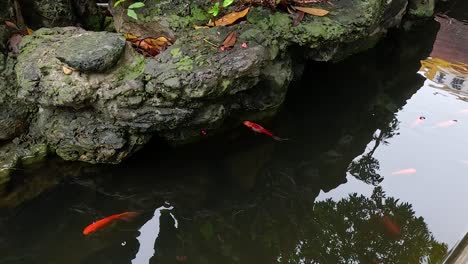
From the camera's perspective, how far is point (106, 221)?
3715mm

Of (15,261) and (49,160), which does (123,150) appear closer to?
(49,160)

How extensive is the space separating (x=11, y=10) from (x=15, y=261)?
2.27 metres

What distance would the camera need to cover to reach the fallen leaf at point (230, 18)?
420 cm

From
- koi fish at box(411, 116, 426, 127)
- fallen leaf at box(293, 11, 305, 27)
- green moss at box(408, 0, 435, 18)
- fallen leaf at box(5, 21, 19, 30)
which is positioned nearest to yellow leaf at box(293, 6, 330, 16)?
fallen leaf at box(293, 11, 305, 27)

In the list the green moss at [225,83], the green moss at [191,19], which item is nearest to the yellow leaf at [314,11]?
the green moss at [191,19]

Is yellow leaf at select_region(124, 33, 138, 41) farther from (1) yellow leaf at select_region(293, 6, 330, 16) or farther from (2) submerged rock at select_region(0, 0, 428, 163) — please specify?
(1) yellow leaf at select_region(293, 6, 330, 16)

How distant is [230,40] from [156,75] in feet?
2.32

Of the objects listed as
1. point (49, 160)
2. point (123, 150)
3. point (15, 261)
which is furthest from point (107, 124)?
point (15, 261)

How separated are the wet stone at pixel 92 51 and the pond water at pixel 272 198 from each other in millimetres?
1055

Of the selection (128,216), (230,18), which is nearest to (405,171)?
(230,18)

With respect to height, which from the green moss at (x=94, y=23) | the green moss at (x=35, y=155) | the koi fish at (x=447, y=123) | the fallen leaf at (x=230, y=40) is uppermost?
the fallen leaf at (x=230, y=40)

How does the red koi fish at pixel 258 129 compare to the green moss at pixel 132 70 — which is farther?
the red koi fish at pixel 258 129

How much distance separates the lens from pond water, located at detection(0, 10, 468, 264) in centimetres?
358

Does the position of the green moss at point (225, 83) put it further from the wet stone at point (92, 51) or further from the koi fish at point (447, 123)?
the koi fish at point (447, 123)
